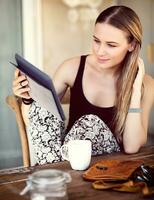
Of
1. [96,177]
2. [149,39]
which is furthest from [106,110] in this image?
[149,39]

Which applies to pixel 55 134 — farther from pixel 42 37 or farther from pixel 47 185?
pixel 42 37

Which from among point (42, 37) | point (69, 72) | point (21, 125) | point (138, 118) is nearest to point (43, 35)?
point (42, 37)

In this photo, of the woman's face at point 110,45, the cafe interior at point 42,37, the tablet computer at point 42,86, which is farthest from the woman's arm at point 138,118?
the cafe interior at point 42,37

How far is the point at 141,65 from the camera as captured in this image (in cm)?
173

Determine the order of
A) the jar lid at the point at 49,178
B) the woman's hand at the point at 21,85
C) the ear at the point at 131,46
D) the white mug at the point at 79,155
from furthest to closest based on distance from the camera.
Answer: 1. the ear at the point at 131,46
2. the woman's hand at the point at 21,85
3. the white mug at the point at 79,155
4. the jar lid at the point at 49,178

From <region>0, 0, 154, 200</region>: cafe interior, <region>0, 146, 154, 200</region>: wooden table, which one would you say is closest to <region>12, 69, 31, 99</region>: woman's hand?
<region>0, 146, 154, 200</region>: wooden table

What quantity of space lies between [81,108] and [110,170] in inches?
26.1

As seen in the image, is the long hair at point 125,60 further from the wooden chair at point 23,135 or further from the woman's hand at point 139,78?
the wooden chair at point 23,135

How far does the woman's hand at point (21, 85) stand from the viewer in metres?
1.42

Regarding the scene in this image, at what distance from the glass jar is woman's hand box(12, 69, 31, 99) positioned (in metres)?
0.57

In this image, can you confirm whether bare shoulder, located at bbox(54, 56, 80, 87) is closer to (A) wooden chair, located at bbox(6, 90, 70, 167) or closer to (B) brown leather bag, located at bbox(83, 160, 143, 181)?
(A) wooden chair, located at bbox(6, 90, 70, 167)

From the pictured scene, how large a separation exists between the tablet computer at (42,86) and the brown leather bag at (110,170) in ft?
0.75

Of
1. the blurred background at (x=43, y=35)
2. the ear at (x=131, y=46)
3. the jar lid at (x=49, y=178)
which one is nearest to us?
the jar lid at (x=49, y=178)

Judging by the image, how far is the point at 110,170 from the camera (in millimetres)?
1103
